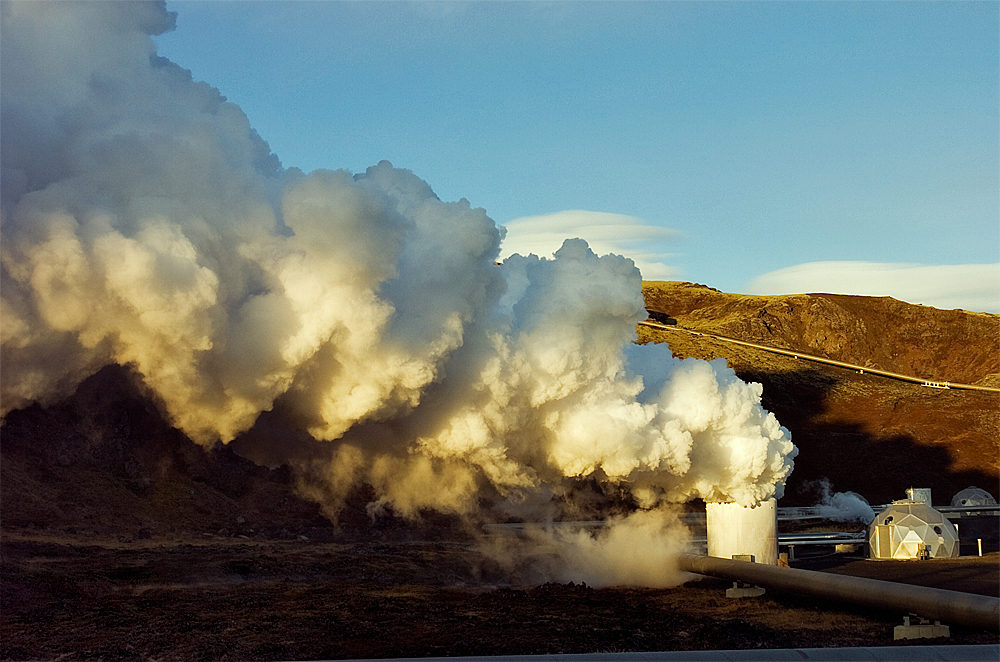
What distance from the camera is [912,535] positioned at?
5872 cm

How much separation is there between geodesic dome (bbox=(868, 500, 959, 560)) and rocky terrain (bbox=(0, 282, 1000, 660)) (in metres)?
2.23

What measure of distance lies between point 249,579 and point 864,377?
115 m

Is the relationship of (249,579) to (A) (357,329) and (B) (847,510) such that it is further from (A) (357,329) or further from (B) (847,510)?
(B) (847,510)

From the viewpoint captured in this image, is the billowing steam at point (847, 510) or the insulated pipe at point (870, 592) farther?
the billowing steam at point (847, 510)

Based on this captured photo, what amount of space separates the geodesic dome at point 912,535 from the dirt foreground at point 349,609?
3.27 metres

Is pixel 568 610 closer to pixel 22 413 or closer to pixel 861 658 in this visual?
pixel 861 658

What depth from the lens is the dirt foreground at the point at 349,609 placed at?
2956 centimetres

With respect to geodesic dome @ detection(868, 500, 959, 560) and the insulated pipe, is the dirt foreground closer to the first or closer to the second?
the insulated pipe

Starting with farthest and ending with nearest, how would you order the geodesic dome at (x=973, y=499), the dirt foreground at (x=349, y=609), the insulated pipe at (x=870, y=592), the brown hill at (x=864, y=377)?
the brown hill at (x=864, y=377), the geodesic dome at (x=973, y=499), the dirt foreground at (x=349, y=609), the insulated pipe at (x=870, y=592)

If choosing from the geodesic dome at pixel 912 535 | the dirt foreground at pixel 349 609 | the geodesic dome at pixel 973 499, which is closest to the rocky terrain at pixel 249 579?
the dirt foreground at pixel 349 609

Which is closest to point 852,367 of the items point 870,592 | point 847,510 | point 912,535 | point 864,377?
point 847,510

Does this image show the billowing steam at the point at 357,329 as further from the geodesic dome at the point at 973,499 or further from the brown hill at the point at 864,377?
the brown hill at the point at 864,377

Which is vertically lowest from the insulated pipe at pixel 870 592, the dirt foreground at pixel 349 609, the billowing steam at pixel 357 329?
Answer: the dirt foreground at pixel 349 609

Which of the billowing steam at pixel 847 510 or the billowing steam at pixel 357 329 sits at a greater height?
the billowing steam at pixel 357 329
